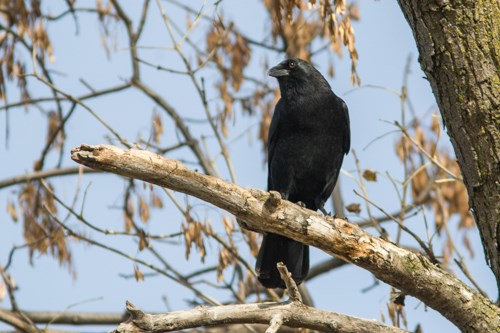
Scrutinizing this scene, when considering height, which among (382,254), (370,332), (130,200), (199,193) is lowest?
(370,332)

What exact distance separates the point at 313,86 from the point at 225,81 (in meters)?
1.57

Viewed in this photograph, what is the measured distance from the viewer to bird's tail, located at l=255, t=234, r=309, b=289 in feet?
19.2

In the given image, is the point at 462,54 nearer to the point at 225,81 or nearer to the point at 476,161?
the point at 476,161

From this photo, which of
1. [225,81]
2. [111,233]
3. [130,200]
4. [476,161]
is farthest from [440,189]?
[476,161]

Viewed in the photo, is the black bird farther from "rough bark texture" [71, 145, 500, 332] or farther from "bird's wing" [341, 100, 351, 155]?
"rough bark texture" [71, 145, 500, 332]

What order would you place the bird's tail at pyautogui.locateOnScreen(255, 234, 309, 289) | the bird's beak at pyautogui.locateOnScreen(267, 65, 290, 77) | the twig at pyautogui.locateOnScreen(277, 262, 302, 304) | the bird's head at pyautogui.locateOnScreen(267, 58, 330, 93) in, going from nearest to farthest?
the twig at pyautogui.locateOnScreen(277, 262, 302, 304) → the bird's tail at pyautogui.locateOnScreen(255, 234, 309, 289) → the bird's head at pyautogui.locateOnScreen(267, 58, 330, 93) → the bird's beak at pyautogui.locateOnScreen(267, 65, 290, 77)

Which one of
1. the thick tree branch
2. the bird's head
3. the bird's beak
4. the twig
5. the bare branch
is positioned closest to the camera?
the thick tree branch

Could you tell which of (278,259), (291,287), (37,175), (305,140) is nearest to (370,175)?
(305,140)

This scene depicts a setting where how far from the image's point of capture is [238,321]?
11.6 ft

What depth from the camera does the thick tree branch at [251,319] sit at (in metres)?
3.26

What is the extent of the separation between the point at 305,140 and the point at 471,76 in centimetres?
274

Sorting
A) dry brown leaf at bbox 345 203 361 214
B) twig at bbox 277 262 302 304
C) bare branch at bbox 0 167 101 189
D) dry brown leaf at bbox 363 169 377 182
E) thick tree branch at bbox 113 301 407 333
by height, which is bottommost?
thick tree branch at bbox 113 301 407 333

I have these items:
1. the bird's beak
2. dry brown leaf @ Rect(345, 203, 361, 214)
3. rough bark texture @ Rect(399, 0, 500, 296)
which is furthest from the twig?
the bird's beak

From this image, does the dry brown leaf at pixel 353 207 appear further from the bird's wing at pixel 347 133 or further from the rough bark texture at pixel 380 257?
the rough bark texture at pixel 380 257
